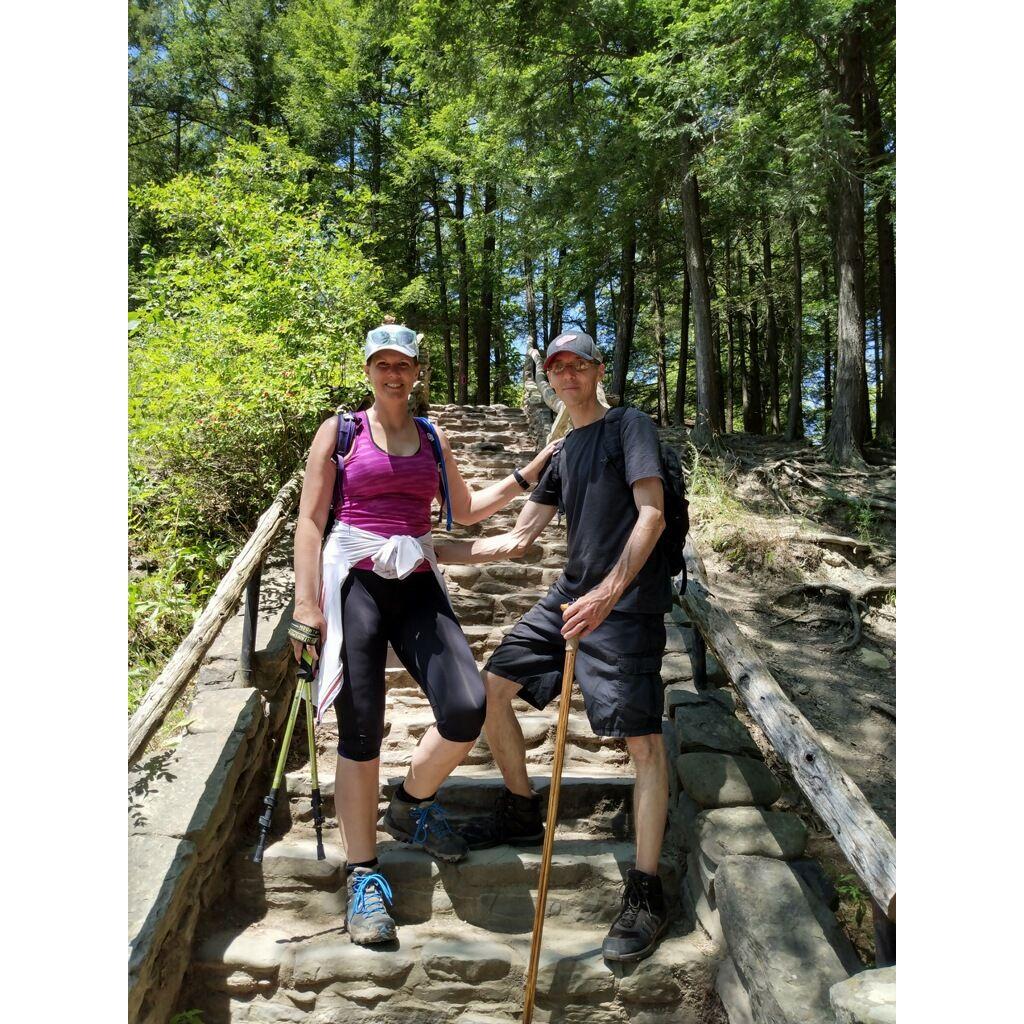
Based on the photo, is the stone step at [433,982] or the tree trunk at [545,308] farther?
the tree trunk at [545,308]

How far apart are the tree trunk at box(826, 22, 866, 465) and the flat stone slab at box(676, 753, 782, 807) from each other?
24.9ft

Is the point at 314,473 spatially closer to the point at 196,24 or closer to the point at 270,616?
the point at 270,616

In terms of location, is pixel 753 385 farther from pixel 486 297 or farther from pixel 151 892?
pixel 151 892

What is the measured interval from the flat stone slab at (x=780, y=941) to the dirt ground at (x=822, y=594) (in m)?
0.63

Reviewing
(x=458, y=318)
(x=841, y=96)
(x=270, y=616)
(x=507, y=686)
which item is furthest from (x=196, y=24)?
(x=507, y=686)

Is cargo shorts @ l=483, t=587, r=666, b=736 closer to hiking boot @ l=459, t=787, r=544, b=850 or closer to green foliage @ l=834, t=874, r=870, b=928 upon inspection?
hiking boot @ l=459, t=787, r=544, b=850

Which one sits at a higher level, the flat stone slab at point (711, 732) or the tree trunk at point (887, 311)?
the tree trunk at point (887, 311)

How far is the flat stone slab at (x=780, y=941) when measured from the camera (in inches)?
83.8

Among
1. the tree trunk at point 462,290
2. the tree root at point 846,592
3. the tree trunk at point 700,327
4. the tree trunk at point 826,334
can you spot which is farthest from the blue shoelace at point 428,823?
the tree trunk at point 826,334

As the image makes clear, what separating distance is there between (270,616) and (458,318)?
65.2ft

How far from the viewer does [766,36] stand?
817 centimetres

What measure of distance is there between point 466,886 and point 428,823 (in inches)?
11.2

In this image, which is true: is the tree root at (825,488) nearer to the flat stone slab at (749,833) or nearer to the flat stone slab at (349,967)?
the flat stone slab at (749,833)

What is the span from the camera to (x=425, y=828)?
10.1 feet
